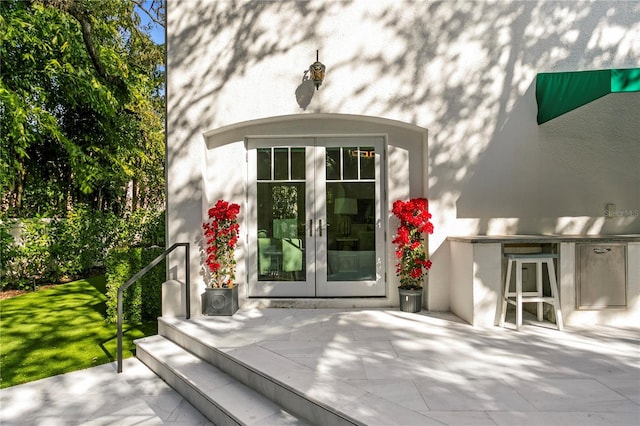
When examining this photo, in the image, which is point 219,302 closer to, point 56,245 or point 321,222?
point 321,222

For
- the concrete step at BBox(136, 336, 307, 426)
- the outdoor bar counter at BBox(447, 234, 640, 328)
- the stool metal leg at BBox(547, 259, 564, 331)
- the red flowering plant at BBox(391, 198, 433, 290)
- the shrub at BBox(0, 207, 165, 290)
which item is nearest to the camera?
the concrete step at BBox(136, 336, 307, 426)

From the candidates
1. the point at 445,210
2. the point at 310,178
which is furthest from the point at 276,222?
the point at 445,210

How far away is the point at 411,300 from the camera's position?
430 cm

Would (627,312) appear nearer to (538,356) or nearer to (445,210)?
(538,356)

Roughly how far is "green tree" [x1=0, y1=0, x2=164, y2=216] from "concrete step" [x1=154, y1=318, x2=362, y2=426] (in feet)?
16.7

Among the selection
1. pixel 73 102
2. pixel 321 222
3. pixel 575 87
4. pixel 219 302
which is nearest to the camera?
pixel 575 87

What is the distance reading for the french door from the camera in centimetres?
473

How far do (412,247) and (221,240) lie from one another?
240cm

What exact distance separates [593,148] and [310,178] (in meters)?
3.63

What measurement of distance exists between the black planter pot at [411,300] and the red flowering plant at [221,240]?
2.18 meters

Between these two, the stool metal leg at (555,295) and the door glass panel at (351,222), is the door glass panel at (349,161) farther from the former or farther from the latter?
the stool metal leg at (555,295)

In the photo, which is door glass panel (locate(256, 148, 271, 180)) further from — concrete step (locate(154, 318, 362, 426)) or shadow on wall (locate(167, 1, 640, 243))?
concrete step (locate(154, 318, 362, 426))

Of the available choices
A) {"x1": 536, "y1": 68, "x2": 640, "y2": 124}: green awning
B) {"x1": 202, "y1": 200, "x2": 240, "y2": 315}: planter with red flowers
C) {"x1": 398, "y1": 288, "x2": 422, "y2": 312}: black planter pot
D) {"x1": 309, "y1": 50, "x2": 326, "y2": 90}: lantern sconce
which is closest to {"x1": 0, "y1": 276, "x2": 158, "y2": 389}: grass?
{"x1": 202, "y1": 200, "x2": 240, "y2": 315}: planter with red flowers

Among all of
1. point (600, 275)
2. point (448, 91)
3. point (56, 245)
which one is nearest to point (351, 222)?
point (448, 91)
